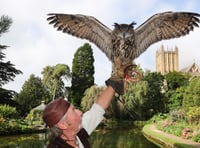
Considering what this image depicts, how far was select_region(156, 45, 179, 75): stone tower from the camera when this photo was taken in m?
94.6

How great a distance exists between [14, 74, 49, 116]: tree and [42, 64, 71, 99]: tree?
1.52 meters

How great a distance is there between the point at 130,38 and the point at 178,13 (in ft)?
1.15

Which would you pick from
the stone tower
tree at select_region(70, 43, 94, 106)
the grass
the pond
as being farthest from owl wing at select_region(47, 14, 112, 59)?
the stone tower

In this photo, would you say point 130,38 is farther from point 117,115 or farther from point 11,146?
point 117,115

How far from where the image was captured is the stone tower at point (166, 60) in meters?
94.6

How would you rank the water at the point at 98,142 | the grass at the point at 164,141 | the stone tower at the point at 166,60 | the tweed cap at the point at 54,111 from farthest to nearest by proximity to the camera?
the stone tower at the point at 166,60
the water at the point at 98,142
the grass at the point at 164,141
the tweed cap at the point at 54,111

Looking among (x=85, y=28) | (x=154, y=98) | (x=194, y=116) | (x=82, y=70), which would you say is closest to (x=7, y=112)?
(x=194, y=116)

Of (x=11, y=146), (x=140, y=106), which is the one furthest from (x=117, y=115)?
(x=11, y=146)

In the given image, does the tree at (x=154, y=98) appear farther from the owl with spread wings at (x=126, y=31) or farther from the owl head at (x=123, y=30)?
the owl head at (x=123, y=30)

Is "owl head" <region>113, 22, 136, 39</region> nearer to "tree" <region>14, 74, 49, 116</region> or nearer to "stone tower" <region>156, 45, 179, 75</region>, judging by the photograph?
"tree" <region>14, 74, 49, 116</region>

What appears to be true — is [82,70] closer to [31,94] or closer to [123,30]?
[31,94]

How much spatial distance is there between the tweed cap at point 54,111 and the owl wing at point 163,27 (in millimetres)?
992

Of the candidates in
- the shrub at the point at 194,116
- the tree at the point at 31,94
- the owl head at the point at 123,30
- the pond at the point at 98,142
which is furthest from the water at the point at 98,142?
the tree at the point at 31,94

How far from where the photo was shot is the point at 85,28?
270 cm
